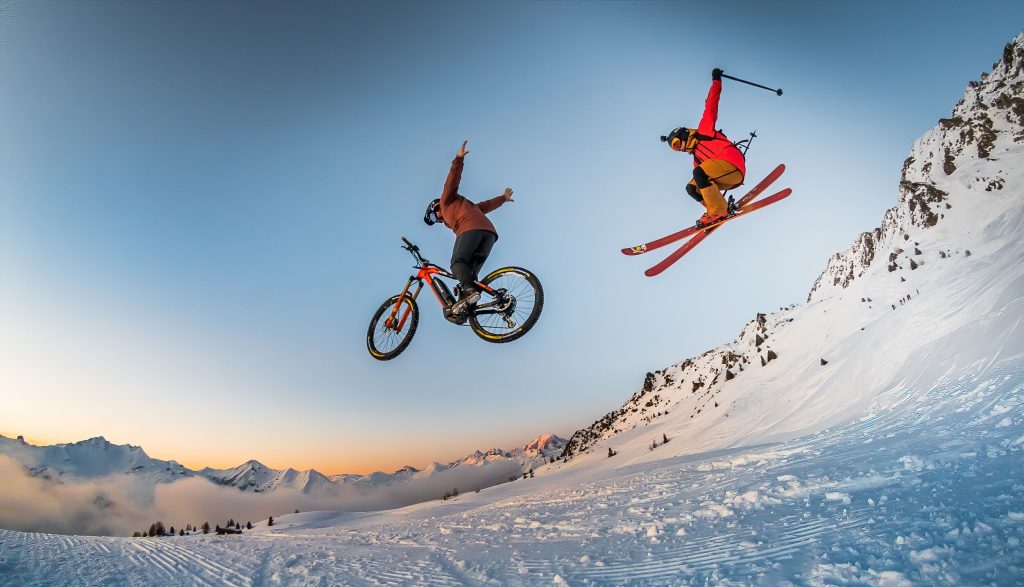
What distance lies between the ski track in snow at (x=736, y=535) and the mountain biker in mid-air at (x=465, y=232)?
3.55 metres

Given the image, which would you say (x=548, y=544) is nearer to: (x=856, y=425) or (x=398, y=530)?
(x=398, y=530)

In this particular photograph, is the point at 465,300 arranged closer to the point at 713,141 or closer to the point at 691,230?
the point at 713,141

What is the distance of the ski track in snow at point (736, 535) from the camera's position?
105 inches

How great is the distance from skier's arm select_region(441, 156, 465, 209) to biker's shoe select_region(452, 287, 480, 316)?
1487mm

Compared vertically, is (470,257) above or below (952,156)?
below

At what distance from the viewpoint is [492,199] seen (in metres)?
7.92

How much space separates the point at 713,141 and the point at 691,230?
424 centimetres

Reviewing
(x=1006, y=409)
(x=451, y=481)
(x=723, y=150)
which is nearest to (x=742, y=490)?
(x=1006, y=409)

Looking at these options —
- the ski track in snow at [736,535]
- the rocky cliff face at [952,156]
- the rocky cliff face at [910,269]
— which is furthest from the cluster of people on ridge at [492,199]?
the rocky cliff face at [952,156]

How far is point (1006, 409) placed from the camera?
15.9 ft

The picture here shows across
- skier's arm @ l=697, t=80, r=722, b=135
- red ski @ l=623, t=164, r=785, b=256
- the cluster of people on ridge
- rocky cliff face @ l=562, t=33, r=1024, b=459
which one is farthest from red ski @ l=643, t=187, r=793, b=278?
rocky cliff face @ l=562, t=33, r=1024, b=459

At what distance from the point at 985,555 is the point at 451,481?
12.8 m

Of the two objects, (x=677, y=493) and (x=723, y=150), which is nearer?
(x=677, y=493)

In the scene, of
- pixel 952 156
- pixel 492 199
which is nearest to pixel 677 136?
pixel 492 199
